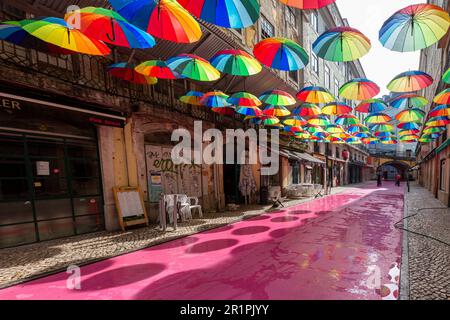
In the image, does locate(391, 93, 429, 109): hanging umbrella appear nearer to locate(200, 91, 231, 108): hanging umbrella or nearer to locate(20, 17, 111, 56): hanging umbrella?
locate(200, 91, 231, 108): hanging umbrella

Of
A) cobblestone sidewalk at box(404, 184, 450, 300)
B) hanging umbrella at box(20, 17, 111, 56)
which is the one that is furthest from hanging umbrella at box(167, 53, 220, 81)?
cobblestone sidewalk at box(404, 184, 450, 300)

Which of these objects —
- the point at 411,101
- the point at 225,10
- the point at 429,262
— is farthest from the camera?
the point at 411,101

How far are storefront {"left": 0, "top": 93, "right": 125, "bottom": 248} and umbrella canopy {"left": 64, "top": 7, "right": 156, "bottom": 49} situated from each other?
273cm

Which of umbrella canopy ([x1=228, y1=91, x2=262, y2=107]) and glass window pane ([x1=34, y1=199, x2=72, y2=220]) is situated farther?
umbrella canopy ([x1=228, y1=91, x2=262, y2=107])

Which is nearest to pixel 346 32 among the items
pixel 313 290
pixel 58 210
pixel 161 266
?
pixel 313 290

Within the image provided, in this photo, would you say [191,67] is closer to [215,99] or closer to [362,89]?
[215,99]

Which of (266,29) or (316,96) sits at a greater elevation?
(266,29)

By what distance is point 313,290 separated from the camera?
3434 mm

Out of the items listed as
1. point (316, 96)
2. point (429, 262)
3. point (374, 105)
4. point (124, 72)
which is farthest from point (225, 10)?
point (374, 105)

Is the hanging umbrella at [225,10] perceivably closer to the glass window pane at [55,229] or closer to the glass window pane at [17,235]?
the glass window pane at [55,229]

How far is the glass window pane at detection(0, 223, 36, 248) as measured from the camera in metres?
5.72

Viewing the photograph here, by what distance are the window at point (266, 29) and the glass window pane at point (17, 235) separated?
1537 cm

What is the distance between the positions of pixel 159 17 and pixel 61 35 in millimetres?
2151

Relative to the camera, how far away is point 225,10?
369 centimetres
